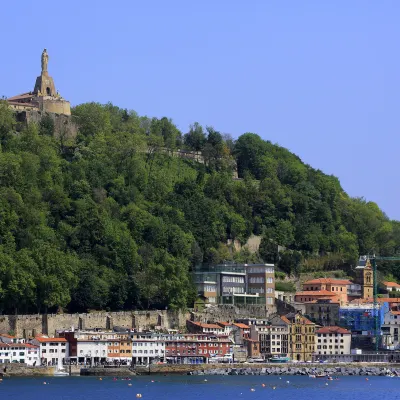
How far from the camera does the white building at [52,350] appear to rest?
107312 mm

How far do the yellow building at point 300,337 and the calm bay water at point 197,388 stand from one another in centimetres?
1184

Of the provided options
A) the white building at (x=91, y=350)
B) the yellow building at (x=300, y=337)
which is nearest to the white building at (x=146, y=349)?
the white building at (x=91, y=350)

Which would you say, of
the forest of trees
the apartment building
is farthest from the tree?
the apartment building

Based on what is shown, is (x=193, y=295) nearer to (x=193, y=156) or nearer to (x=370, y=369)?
(x=370, y=369)

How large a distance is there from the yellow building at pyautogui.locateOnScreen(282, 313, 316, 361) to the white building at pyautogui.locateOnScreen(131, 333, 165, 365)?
13496 mm

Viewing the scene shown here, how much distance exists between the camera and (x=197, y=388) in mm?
97125

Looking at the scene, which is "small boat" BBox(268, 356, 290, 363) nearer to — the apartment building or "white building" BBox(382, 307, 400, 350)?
the apartment building

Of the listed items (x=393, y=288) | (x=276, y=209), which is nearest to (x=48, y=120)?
(x=276, y=209)

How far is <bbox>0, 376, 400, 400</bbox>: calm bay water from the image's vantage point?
91.7m

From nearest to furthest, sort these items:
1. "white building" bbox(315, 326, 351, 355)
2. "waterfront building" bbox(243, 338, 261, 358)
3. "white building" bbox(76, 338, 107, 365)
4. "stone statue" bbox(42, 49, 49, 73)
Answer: "white building" bbox(76, 338, 107, 365) → "waterfront building" bbox(243, 338, 261, 358) → "white building" bbox(315, 326, 351, 355) → "stone statue" bbox(42, 49, 49, 73)

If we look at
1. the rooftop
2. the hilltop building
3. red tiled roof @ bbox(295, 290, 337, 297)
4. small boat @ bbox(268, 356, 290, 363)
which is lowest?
small boat @ bbox(268, 356, 290, 363)

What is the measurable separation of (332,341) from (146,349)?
18644mm

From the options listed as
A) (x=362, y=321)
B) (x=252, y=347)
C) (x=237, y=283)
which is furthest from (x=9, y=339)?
(x=362, y=321)

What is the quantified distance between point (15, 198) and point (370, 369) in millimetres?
31494
